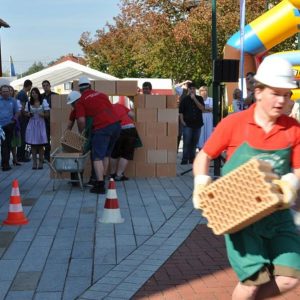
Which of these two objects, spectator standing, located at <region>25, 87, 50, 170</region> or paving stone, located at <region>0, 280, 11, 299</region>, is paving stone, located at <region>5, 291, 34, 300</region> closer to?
paving stone, located at <region>0, 280, 11, 299</region>

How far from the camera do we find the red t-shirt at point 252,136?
331cm

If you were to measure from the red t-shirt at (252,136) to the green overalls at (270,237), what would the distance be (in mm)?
40

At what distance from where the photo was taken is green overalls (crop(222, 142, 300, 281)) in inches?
130

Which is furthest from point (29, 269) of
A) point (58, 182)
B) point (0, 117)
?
point (0, 117)

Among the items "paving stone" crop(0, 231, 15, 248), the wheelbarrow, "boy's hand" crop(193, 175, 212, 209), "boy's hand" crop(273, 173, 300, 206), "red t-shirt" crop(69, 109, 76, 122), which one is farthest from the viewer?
"red t-shirt" crop(69, 109, 76, 122)

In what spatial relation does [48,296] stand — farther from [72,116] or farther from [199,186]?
[72,116]

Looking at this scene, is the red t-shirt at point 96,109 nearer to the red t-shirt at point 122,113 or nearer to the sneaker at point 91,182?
the sneaker at point 91,182

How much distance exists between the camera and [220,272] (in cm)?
516

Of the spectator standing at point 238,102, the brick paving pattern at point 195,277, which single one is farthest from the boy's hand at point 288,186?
the spectator standing at point 238,102

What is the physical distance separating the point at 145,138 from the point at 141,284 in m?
6.27

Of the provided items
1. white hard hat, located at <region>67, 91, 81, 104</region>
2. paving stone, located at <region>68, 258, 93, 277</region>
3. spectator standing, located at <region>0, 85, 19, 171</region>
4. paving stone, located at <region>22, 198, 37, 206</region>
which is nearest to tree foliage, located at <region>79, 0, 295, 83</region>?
spectator standing, located at <region>0, 85, 19, 171</region>

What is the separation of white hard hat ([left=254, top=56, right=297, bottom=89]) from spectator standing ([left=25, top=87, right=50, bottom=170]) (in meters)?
9.19

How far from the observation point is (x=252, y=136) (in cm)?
335

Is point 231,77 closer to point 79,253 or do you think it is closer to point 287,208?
point 79,253
